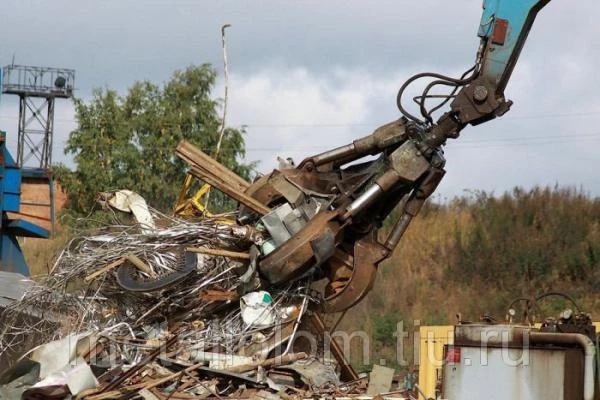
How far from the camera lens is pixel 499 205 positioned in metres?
22.2

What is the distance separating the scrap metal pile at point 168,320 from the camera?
854 cm

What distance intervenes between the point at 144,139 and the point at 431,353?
1660 centimetres

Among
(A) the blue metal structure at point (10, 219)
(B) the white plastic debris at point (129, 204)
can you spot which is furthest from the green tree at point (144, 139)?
(B) the white plastic debris at point (129, 204)

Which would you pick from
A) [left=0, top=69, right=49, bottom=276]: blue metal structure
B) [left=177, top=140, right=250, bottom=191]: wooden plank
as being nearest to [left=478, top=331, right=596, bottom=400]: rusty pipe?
[left=177, top=140, right=250, bottom=191]: wooden plank

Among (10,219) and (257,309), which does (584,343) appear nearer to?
(257,309)

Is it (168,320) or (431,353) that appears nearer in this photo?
(168,320)

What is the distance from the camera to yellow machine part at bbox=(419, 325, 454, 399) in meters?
9.80

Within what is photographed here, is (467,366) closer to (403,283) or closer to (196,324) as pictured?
(196,324)

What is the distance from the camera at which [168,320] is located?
9.34 meters

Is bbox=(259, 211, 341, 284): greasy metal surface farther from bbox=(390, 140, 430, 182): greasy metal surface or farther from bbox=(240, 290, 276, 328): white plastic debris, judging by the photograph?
bbox=(390, 140, 430, 182): greasy metal surface

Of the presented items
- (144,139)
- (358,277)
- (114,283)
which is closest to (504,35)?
(358,277)

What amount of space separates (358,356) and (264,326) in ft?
18.7

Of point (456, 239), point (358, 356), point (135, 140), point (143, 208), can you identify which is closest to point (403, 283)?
point (456, 239)

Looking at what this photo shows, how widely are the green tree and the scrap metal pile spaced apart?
14171 millimetres
